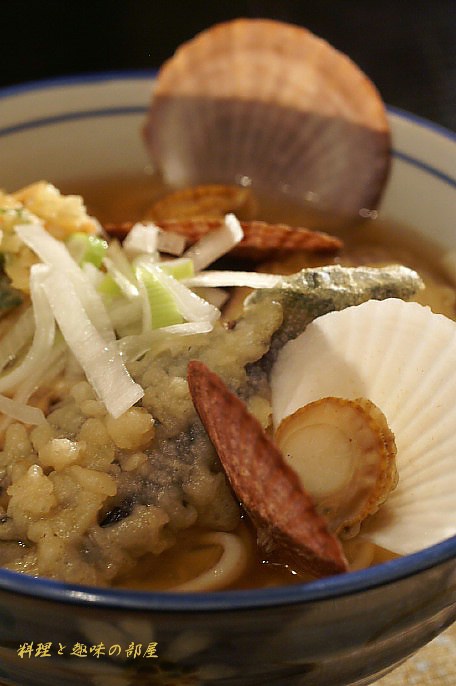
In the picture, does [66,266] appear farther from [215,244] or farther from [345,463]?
[345,463]

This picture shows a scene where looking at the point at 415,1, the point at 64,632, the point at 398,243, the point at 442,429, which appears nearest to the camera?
the point at 64,632

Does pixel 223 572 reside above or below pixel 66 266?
below

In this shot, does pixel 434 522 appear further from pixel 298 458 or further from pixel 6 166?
pixel 6 166

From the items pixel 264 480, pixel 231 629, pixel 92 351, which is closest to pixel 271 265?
pixel 92 351

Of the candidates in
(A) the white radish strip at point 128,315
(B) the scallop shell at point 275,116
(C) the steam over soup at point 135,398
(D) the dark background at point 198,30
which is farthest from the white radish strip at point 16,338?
(D) the dark background at point 198,30

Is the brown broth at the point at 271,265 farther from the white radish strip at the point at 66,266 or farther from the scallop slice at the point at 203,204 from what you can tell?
the white radish strip at the point at 66,266

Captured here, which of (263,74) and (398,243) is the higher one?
(263,74)

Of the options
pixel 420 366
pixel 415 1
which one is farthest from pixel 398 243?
pixel 415 1
